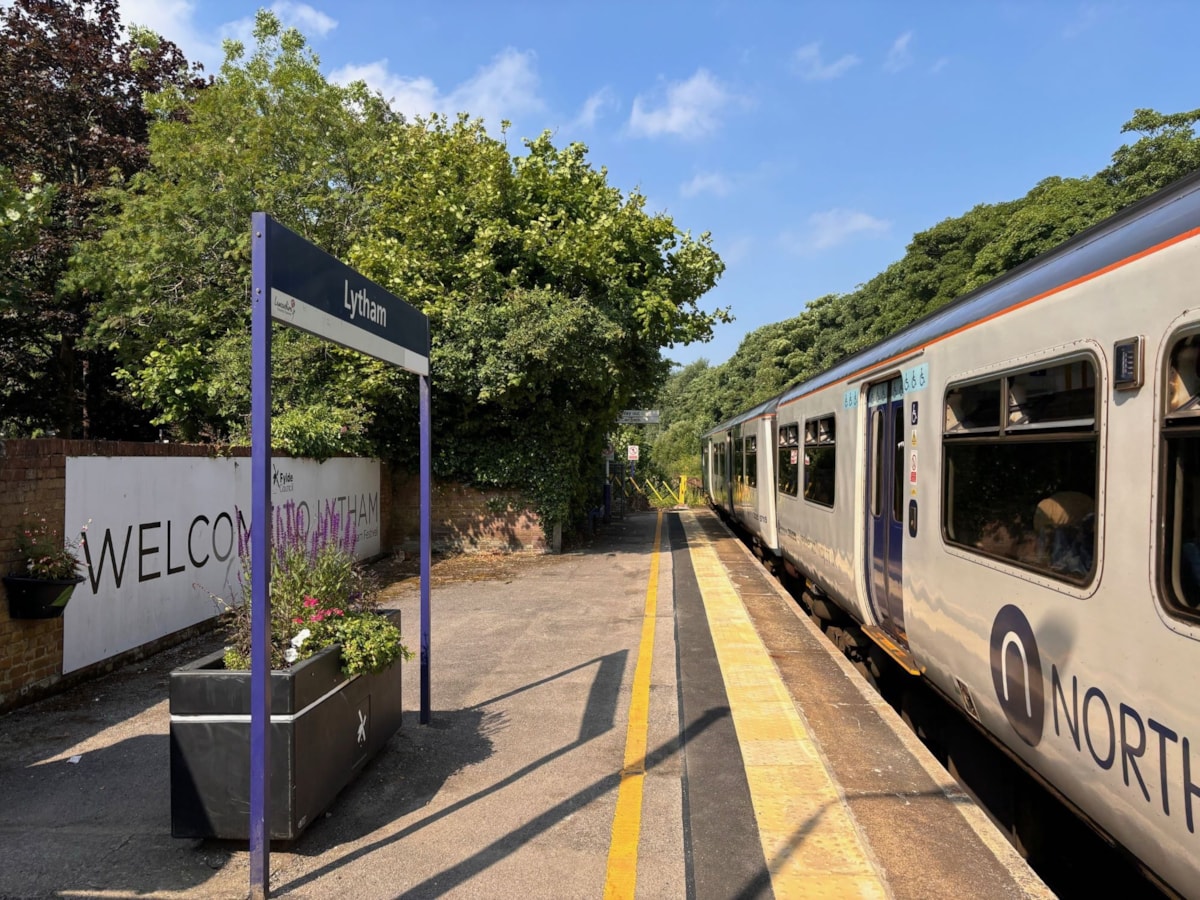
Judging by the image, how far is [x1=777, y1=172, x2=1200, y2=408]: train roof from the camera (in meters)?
2.89

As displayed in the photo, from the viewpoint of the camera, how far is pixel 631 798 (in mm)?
4348

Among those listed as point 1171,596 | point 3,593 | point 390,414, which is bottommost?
point 3,593

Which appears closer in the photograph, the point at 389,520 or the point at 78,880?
the point at 78,880

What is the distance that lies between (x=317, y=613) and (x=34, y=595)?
2.99m

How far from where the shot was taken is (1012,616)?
3754mm

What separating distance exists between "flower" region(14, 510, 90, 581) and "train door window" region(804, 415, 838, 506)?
6.87 metres

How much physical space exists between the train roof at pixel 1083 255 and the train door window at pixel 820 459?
2329 mm

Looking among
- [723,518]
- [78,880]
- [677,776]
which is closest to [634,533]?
[723,518]

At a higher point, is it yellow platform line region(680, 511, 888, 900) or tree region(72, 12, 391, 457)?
tree region(72, 12, 391, 457)

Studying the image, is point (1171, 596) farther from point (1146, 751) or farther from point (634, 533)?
point (634, 533)

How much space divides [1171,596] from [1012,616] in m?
1.23

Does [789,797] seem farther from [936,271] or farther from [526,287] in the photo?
[936,271]

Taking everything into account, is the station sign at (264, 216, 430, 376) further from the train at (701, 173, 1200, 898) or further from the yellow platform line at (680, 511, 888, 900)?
the train at (701, 173, 1200, 898)

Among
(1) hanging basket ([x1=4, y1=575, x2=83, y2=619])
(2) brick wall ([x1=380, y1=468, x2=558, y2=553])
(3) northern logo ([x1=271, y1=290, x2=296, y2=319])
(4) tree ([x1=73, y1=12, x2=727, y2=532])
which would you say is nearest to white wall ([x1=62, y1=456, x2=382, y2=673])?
(1) hanging basket ([x1=4, y1=575, x2=83, y2=619])
